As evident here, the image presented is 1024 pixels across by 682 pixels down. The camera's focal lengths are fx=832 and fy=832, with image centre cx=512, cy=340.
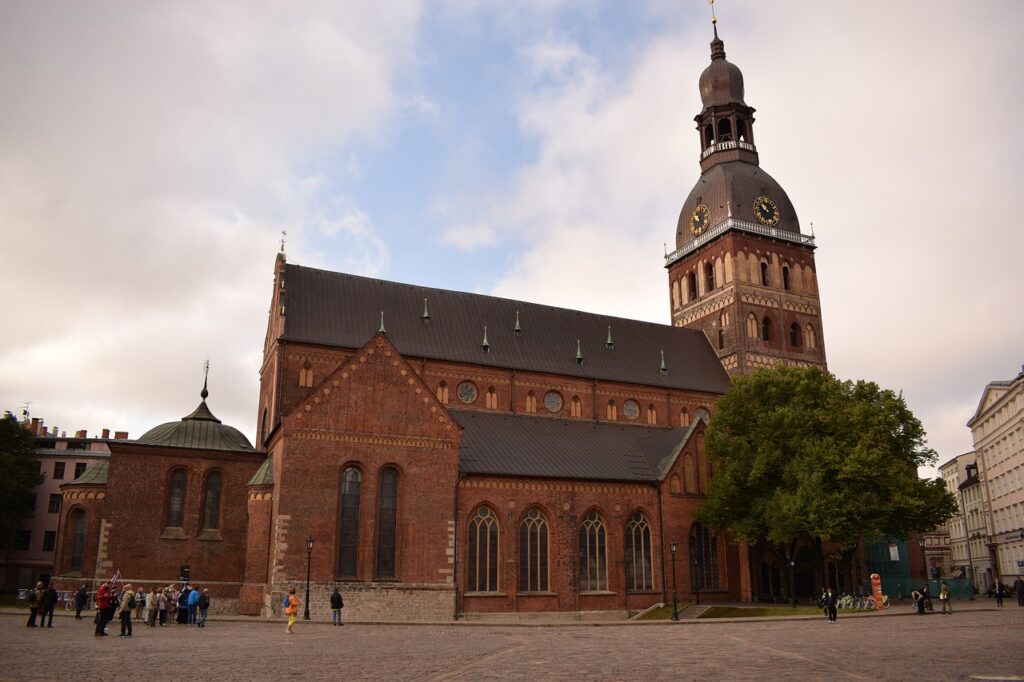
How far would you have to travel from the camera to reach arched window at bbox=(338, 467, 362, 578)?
1521 inches

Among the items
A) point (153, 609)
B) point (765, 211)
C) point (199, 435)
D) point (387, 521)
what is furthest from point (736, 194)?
point (153, 609)

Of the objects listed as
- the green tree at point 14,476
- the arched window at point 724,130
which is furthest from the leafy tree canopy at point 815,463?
the green tree at point 14,476

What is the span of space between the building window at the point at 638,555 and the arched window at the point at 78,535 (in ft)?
92.3

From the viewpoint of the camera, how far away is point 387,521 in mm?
40156

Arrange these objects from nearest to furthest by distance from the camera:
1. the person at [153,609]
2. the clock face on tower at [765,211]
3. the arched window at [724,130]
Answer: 1. the person at [153,609]
2. the clock face on tower at [765,211]
3. the arched window at [724,130]

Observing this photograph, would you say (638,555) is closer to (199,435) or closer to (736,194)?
(199,435)

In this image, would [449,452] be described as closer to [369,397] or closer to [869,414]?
[369,397]

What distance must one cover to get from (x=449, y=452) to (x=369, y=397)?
489cm

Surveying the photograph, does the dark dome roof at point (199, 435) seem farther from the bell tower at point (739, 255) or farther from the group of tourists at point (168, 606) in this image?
the bell tower at point (739, 255)

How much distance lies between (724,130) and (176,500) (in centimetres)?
4898

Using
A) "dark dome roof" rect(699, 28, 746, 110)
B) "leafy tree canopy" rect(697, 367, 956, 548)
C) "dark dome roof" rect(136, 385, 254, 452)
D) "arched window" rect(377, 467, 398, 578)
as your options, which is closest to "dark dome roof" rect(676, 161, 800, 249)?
"dark dome roof" rect(699, 28, 746, 110)

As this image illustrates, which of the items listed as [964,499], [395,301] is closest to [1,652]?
[395,301]

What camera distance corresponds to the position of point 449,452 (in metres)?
41.8

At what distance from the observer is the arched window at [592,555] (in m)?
44.1
